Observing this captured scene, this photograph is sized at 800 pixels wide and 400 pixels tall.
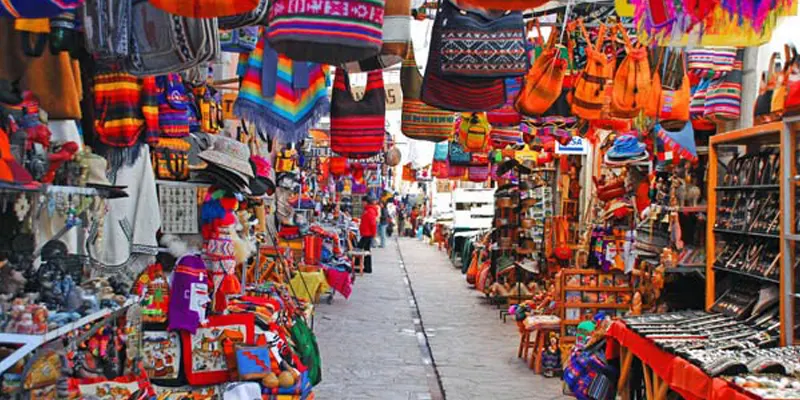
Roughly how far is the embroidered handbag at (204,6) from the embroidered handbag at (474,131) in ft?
17.8

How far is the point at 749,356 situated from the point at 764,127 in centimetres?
154

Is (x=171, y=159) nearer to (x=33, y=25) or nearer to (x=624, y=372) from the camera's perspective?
(x=33, y=25)

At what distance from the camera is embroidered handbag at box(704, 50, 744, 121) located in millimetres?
6625

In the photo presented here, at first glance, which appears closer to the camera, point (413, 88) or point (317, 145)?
point (413, 88)

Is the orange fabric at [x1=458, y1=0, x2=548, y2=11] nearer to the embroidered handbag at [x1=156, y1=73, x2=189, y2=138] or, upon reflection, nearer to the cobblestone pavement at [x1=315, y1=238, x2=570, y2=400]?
the embroidered handbag at [x1=156, y1=73, x2=189, y2=138]

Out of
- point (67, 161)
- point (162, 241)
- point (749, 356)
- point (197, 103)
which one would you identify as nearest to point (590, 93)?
point (749, 356)

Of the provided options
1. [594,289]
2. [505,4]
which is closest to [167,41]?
[505,4]

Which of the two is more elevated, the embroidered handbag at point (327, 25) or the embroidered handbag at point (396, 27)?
the embroidered handbag at point (396, 27)

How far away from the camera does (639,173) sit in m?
8.88

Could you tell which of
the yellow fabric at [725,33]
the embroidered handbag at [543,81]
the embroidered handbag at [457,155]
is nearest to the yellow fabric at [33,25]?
the yellow fabric at [725,33]

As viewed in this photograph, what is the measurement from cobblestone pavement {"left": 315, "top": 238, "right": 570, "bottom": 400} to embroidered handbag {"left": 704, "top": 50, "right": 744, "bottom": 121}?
2.87 m

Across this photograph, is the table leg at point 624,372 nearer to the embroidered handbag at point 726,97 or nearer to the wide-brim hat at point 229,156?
the embroidered handbag at point 726,97

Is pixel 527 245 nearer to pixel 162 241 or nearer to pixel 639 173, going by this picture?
pixel 639 173

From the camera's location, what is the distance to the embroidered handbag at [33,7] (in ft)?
8.25
